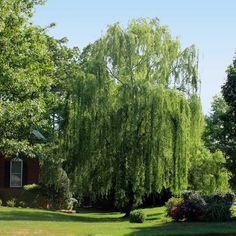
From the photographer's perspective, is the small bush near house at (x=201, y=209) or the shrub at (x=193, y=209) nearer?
the small bush near house at (x=201, y=209)

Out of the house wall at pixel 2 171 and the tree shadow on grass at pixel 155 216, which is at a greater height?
the house wall at pixel 2 171

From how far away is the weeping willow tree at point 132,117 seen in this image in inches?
953

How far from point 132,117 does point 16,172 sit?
1319 centimetres

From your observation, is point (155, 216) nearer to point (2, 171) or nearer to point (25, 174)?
point (25, 174)

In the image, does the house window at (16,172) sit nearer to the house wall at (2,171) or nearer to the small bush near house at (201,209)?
the house wall at (2,171)

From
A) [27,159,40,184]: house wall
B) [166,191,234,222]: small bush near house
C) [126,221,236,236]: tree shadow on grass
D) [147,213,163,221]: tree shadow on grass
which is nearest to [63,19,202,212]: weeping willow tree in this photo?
[147,213,163,221]: tree shadow on grass

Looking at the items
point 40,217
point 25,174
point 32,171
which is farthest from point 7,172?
point 40,217

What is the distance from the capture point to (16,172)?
3403 cm

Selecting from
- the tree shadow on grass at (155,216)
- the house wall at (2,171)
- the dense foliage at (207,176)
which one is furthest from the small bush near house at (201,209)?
the house wall at (2,171)

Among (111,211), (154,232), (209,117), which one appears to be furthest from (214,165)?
(209,117)

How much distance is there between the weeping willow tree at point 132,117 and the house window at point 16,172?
8977 mm

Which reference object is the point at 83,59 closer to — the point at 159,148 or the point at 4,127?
the point at 159,148

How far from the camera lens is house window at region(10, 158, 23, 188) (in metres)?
33.8

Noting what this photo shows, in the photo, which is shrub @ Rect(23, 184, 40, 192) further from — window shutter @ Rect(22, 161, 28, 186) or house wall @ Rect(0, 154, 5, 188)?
house wall @ Rect(0, 154, 5, 188)
